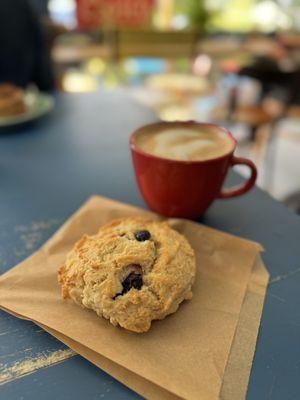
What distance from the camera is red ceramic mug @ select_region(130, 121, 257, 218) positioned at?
542 mm

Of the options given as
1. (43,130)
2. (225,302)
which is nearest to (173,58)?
(43,130)

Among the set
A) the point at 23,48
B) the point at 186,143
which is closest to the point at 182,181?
the point at 186,143

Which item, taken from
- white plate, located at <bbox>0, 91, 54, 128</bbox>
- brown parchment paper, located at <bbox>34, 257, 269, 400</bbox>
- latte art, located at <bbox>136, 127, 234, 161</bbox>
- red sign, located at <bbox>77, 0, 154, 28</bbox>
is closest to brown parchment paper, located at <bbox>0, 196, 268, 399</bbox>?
brown parchment paper, located at <bbox>34, 257, 269, 400</bbox>

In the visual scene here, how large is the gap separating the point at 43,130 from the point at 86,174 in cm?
29

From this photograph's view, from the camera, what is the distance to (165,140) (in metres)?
0.62

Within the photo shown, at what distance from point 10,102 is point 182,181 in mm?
622

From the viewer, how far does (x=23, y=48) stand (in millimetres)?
1749

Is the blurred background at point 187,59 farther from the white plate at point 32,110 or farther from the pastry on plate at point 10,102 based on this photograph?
the pastry on plate at point 10,102

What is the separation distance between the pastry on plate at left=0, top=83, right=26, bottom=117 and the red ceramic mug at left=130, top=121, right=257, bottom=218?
501 mm

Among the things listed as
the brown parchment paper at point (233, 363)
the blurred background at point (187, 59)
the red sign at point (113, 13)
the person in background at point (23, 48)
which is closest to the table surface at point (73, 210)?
the brown parchment paper at point (233, 363)

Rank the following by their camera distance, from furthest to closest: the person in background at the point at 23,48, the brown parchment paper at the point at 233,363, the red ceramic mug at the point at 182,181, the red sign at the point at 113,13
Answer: the red sign at the point at 113,13 → the person in background at the point at 23,48 → the red ceramic mug at the point at 182,181 → the brown parchment paper at the point at 233,363

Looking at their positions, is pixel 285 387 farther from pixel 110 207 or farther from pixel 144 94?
pixel 144 94

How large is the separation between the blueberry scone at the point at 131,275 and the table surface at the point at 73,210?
59 millimetres

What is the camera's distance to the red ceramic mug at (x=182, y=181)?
1.78 feet
